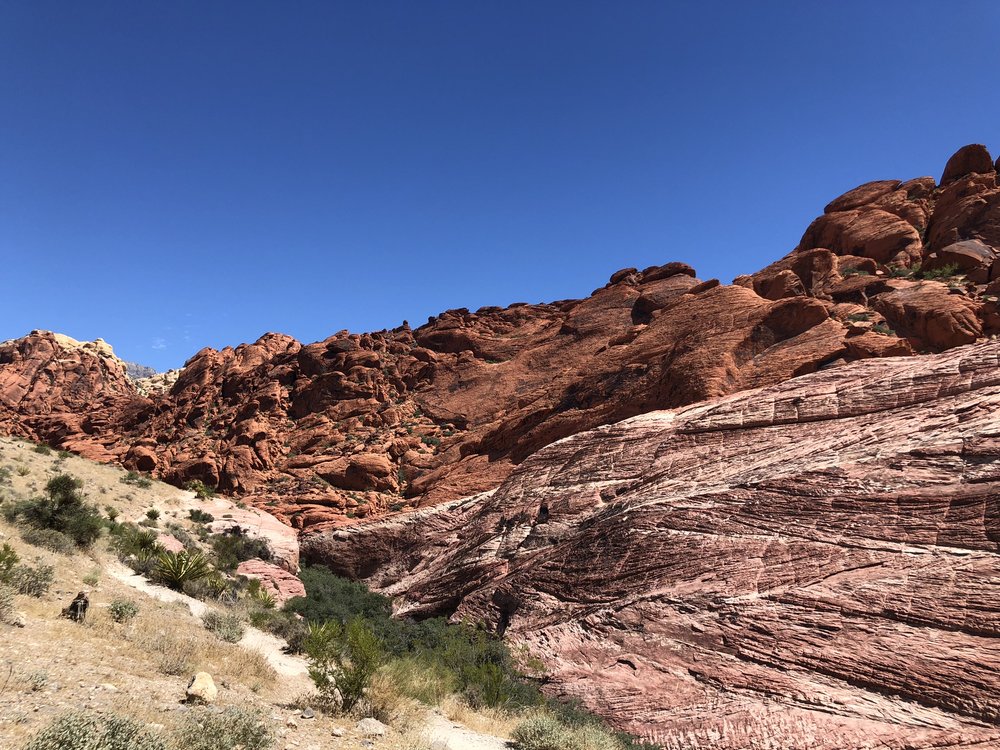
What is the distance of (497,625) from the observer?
50.8ft

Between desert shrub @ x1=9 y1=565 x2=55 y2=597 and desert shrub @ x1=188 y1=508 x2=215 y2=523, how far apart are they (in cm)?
1731

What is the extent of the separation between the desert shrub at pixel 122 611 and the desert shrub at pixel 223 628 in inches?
67.1

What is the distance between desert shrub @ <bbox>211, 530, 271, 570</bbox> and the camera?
21078mm

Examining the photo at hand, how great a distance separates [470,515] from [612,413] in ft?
26.7

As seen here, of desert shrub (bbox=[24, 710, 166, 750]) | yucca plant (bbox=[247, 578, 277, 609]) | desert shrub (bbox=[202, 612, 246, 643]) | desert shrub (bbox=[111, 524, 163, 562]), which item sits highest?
desert shrub (bbox=[24, 710, 166, 750])

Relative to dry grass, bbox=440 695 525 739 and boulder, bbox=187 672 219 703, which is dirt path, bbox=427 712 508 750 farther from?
boulder, bbox=187 672 219 703

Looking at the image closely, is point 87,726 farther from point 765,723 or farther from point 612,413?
point 612,413

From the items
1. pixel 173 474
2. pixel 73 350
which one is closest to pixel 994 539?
pixel 173 474

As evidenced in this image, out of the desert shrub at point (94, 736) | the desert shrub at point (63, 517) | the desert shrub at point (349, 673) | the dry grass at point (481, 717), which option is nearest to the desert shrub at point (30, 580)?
the desert shrub at point (349, 673)

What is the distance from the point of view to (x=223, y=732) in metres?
5.29

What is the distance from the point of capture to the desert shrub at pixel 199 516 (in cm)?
2548

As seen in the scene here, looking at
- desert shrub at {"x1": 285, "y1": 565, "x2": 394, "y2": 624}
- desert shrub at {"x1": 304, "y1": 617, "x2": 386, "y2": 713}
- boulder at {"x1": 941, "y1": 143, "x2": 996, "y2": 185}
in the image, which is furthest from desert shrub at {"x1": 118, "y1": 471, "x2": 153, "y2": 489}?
boulder at {"x1": 941, "y1": 143, "x2": 996, "y2": 185}

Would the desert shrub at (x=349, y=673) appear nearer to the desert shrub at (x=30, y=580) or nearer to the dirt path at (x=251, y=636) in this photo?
the dirt path at (x=251, y=636)

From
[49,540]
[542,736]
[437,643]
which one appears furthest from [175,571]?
[542,736]
